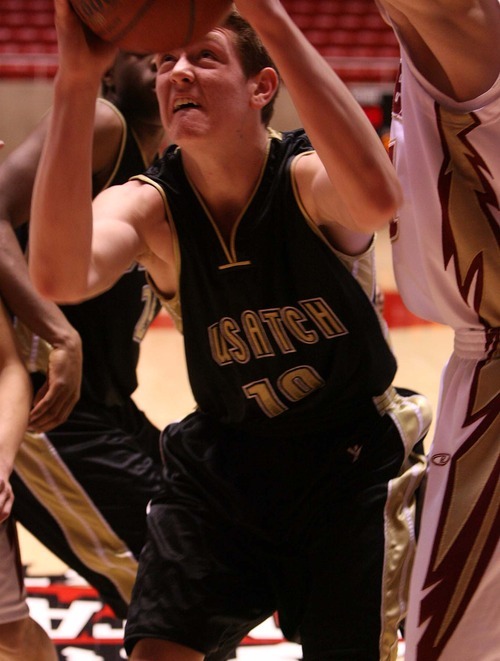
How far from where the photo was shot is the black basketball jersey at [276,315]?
8.75ft

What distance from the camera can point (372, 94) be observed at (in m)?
14.3

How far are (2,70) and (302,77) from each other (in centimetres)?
1260

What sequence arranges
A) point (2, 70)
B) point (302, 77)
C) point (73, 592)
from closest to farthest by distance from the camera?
1. point (302, 77)
2. point (73, 592)
3. point (2, 70)

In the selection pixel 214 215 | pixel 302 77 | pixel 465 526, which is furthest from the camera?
pixel 214 215

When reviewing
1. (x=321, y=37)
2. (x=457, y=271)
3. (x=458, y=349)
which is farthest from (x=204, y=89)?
(x=321, y=37)

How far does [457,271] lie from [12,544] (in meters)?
1.58

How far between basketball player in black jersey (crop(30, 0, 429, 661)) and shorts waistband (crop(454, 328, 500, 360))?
25 centimetres

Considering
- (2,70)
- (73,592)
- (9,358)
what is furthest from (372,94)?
(9,358)

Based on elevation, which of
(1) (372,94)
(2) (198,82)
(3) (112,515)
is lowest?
(1) (372,94)

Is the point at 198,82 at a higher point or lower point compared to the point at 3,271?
higher

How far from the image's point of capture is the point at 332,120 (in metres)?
2.05

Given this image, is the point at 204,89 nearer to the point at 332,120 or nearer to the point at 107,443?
the point at 332,120

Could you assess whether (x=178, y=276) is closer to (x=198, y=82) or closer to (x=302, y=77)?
(x=198, y=82)

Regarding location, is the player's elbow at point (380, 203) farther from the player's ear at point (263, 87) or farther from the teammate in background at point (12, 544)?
the teammate in background at point (12, 544)
